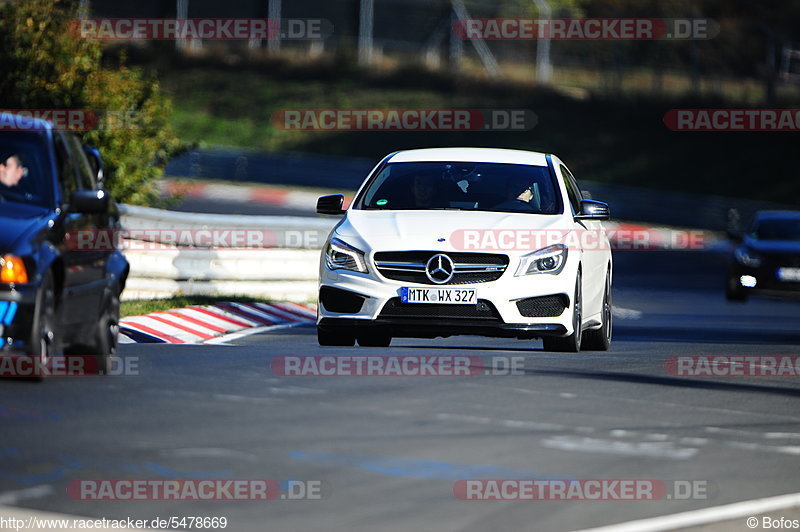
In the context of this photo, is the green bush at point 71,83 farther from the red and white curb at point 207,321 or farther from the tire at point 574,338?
the tire at point 574,338

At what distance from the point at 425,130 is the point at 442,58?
212 inches

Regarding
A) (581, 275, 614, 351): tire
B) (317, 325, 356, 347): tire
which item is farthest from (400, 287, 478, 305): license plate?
(581, 275, 614, 351): tire

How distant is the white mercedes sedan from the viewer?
40.1 ft

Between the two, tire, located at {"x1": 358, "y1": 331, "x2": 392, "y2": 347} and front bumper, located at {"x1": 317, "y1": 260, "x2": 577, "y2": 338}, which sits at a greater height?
front bumper, located at {"x1": 317, "y1": 260, "x2": 577, "y2": 338}

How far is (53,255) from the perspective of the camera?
9594 mm

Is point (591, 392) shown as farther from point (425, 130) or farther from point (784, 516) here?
point (425, 130)

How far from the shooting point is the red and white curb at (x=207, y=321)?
15453 millimetres

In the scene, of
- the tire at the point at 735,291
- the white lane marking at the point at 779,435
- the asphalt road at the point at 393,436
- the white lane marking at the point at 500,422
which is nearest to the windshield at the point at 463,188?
the asphalt road at the point at 393,436

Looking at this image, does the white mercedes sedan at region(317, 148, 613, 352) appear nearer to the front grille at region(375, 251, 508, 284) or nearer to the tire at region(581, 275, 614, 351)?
the front grille at region(375, 251, 508, 284)

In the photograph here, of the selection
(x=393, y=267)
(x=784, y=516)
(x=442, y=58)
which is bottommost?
(x=784, y=516)

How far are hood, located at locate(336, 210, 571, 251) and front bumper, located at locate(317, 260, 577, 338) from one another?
0.30 meters

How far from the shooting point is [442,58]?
2404 inches

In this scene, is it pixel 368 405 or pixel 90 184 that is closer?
pixel 368 405

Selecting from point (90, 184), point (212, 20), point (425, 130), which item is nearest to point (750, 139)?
point (425, 130)
